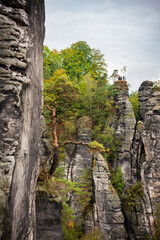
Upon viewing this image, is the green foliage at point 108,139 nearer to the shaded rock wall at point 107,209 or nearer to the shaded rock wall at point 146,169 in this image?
the shaded rock wall at point 146,169

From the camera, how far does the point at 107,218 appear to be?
13.6m

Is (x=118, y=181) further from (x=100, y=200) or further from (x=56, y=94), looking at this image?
(x=56, y=94)

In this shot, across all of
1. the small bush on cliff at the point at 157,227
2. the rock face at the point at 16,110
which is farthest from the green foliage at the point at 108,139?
the rock face at the point at 16,110

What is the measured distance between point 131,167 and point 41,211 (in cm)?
1170

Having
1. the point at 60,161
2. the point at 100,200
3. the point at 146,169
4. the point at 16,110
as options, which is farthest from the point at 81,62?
the point at 16,110

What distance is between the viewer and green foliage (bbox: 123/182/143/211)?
46.2 feet

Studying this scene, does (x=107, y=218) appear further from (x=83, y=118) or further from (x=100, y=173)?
(x=83, y=118)

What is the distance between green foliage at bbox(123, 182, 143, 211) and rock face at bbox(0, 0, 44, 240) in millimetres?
12218

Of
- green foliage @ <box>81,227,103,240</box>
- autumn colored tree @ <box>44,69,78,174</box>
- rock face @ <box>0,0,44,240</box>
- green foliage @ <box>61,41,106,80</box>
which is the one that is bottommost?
green foliage @ <box>81,227,103,240</box>

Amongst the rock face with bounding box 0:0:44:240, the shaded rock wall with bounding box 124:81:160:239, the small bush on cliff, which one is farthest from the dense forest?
the rock face with bounding box 0:0:44:240

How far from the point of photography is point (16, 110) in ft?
10.2

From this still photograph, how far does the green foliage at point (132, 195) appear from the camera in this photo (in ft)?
46.2

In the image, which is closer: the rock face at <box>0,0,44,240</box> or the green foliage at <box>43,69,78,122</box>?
the rock face at <box>0,0,44,240</box>

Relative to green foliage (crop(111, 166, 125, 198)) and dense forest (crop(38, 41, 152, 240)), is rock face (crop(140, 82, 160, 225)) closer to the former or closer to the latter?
dense forest (crop(38, 41, 152, 240))
